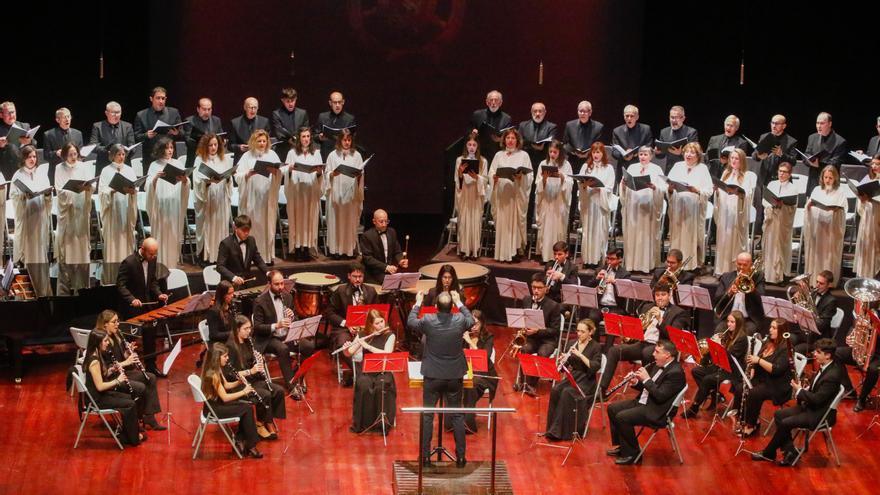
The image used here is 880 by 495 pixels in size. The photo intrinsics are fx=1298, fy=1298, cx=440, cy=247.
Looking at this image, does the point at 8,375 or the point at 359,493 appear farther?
the point at 8,375

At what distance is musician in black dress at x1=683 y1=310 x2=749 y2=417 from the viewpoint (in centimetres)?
1198

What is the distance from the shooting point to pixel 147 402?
11508 millimetres

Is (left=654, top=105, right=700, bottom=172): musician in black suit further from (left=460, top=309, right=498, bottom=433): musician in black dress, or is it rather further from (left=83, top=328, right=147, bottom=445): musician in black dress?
(left=83, top=328, right=147, bottom=445): musician in black dress

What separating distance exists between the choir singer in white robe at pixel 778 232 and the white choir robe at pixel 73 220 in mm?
7402

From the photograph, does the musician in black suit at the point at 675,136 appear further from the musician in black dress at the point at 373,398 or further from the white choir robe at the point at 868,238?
the musician in black dress at the point at 373,398

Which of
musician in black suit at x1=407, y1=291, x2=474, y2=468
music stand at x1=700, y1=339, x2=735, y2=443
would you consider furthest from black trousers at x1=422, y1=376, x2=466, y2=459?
music stand at x1=700, y1=339, x2=735, y2=443

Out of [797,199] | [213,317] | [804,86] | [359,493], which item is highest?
[804,86]

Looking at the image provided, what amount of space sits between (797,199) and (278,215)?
594 centimetres

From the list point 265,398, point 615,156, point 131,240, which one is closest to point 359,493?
point 265,398

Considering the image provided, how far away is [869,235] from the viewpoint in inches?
551

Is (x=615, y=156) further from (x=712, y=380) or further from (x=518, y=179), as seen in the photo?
(x=712, y=380)

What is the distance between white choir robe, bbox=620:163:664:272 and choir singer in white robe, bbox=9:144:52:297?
6.39 meters

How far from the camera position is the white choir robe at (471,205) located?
15320 mm

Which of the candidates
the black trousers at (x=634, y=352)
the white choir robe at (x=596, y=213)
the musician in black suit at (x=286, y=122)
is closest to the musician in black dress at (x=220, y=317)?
the musician in black suit at (x=286, y=122)
